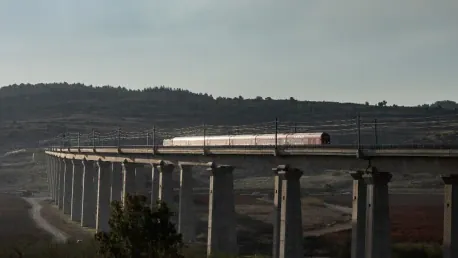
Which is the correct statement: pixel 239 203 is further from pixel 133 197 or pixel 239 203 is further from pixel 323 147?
pixel 133 197

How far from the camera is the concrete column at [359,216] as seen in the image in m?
36.6

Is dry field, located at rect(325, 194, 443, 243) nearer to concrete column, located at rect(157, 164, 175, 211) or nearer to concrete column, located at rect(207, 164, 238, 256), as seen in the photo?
concrete column, located at rect(157, 164, 175, 211)

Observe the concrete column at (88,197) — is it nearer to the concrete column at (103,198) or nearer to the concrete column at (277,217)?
the concrete column at (103,198)

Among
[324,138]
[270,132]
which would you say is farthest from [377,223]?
[270,132]

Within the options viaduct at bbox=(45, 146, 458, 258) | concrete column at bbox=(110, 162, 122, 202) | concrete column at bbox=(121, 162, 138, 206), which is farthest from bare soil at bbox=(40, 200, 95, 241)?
concrete column at bbox=(121, 162, 138, 206)

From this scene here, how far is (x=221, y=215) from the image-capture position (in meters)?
49.9

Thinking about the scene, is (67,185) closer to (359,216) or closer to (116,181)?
(116,181)

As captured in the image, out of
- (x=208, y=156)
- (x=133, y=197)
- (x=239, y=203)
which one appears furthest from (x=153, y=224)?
(x=239, y=203)

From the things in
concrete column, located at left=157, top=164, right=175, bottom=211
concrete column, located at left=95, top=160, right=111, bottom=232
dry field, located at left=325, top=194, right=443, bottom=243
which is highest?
concrete column, located at left=157, top=164, right=175, bottom=211

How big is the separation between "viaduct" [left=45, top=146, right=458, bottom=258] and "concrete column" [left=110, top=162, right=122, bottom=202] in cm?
12

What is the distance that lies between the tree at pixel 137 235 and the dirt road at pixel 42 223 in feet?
127

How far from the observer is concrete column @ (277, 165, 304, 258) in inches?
1610

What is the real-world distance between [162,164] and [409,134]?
12288 centimetres

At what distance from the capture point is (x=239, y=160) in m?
48.7
